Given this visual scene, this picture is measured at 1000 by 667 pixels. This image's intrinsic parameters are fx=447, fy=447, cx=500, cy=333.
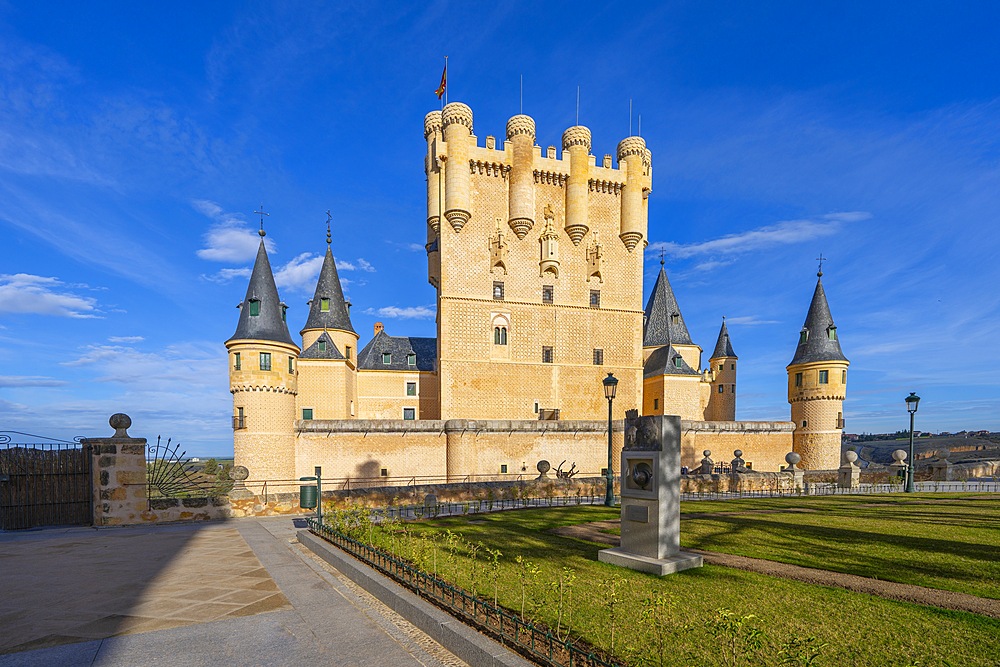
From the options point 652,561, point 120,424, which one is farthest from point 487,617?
point 120,424

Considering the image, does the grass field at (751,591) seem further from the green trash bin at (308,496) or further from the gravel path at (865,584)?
the green trash bin at (308,496)

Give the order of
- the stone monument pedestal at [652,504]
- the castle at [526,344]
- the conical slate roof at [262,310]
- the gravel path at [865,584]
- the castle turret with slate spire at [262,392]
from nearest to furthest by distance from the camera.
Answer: the gravel path at [865,584] < the stone monument pedestal at [652,504] < the castle turret with slate spire at [262,392] < the conical slate roof at [262,310] < the castle at [526,344]

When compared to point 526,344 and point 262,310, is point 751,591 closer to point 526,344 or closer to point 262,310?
point 262,310

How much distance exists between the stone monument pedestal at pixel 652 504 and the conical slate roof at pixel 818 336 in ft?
108

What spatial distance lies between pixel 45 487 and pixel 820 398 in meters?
42.2

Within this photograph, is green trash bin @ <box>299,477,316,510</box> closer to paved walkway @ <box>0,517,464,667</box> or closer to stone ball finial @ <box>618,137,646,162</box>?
paved walkway @ <box>0,517,464,667</box>

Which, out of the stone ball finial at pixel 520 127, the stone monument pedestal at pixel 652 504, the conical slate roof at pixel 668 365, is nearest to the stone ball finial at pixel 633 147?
the stone ball finial at pixel 520 127

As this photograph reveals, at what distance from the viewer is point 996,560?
7684 millimetres

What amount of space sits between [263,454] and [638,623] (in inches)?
946

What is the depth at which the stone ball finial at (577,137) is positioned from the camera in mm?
35531

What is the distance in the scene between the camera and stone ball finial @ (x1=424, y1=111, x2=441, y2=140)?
114 feet

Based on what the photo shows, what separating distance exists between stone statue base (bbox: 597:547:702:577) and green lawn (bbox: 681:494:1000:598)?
1.51 m

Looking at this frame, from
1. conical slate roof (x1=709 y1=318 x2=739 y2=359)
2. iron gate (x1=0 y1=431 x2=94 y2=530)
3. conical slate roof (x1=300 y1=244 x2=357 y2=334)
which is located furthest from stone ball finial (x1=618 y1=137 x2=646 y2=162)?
iron gate (x1=0 y1=431 x2=94 y2=530)

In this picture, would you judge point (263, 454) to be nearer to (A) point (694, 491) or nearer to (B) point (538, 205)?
(A) point (694, 491)
